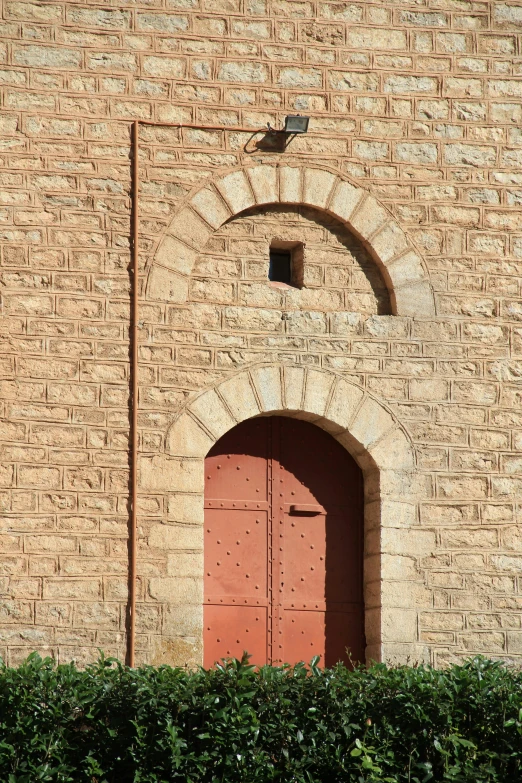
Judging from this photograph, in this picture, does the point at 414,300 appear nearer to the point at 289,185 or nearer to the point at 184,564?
the point at 289,185

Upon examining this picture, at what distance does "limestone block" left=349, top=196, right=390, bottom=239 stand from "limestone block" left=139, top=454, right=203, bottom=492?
214cm

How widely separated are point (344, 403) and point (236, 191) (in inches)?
68.3

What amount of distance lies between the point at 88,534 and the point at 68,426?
0.76 meters

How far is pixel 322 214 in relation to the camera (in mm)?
9469

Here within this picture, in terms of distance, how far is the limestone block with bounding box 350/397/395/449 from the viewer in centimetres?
916

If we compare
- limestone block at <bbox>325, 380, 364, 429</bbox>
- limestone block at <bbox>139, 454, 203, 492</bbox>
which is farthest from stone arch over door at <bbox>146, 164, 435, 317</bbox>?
limestone block at <bbox>139, 454, 203, 492</bbox>

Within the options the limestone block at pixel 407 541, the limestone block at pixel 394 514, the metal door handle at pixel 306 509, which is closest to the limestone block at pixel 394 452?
the limestone block at pixel 394 514

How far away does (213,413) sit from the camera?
29.3 ft

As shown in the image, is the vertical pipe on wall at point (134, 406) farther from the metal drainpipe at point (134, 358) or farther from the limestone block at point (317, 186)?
the limestone block at point (317, 186)

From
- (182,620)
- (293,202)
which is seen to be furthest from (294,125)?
(182,620)

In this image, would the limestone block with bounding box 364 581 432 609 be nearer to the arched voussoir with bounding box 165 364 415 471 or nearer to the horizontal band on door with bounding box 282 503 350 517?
the horizontal band on door with bounding box 282 503 350 517

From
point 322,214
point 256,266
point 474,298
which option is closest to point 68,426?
point 256,266

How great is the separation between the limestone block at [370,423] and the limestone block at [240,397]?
74 cm

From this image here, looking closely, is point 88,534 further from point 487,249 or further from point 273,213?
point 487,249
